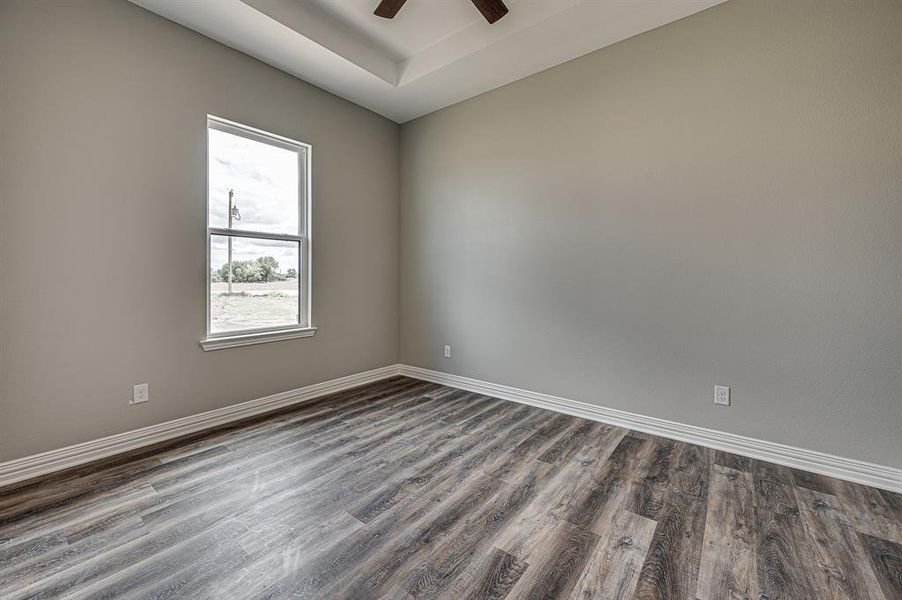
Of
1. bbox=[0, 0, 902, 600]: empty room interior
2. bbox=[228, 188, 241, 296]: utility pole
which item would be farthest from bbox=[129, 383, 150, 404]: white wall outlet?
bbox=[228, 188, 241, 296]: utility pole

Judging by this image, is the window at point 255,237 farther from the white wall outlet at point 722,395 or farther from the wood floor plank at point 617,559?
the white wall outlet at point 722,395

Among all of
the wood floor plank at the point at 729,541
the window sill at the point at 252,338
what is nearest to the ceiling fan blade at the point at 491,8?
the window sill at the point at 252,338

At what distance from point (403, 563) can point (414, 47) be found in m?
3.64

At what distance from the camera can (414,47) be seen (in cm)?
321

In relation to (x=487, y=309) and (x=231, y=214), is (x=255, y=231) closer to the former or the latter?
(x=231, y=214)

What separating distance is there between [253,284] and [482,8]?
8.77 ft

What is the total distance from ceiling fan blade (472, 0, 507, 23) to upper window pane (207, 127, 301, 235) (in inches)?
77.7

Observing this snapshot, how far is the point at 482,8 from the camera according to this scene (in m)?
2.44

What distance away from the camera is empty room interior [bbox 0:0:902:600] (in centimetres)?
161

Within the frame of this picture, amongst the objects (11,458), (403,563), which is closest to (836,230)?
(403,563)

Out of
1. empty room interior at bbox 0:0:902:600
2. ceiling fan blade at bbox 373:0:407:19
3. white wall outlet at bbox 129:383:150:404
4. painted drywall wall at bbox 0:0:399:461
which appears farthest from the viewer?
white wall outlet at bbox 129:383:150:404

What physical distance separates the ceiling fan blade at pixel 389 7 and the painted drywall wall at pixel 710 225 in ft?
4.42

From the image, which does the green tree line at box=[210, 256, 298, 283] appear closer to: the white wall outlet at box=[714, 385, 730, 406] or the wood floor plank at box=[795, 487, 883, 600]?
the white wall outlet at box=[714, 385, 730, 406]

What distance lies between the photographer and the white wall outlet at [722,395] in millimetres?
2511
